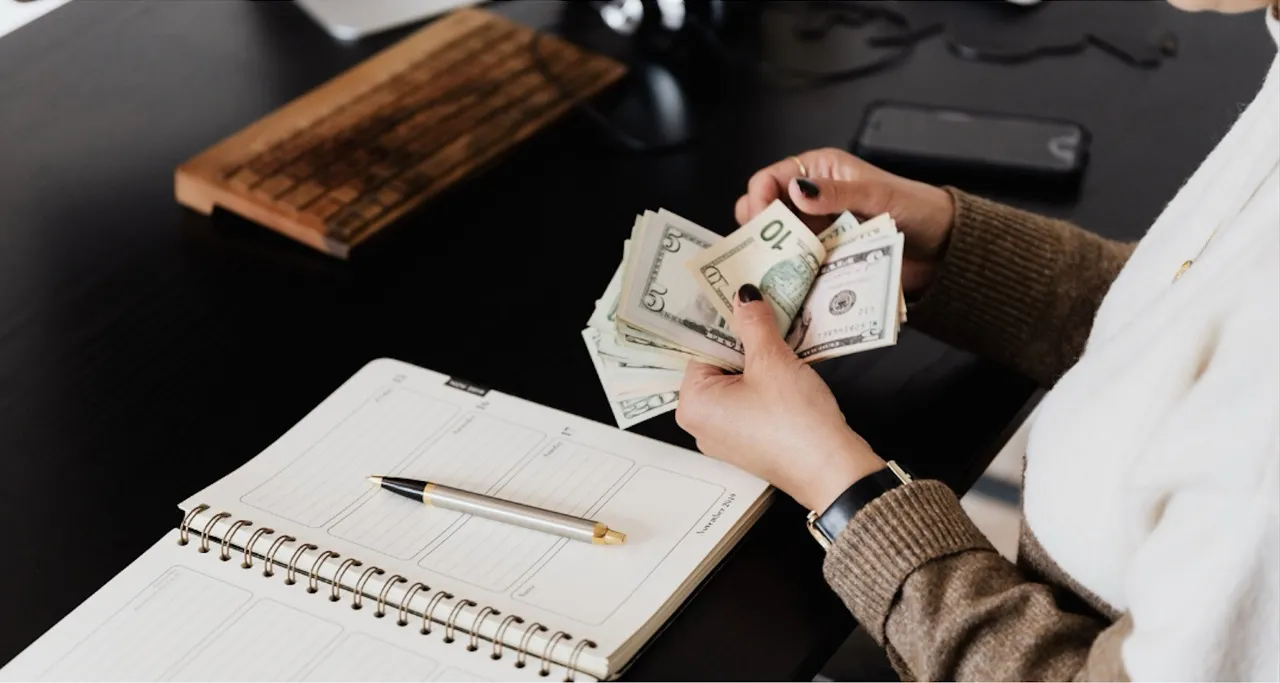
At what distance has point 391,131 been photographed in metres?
1.42

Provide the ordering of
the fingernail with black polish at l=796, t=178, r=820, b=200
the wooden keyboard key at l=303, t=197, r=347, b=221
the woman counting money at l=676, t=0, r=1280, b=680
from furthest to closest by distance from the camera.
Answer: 1. the wooden keyboard key at l=303, t=197, r=347, b=221
2. the fingernail with black polish at l=796, t=178, r=820, b=200
3. the woman counting money at l=676, t=0, r=1280, b=680

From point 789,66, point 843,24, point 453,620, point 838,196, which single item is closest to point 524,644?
point 453,620

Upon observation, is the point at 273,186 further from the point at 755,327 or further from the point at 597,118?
the point at 755,327

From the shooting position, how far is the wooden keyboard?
4.28 ft

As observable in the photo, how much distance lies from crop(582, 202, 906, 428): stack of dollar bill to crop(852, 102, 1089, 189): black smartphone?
310 millimetres

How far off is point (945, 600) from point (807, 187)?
40cm

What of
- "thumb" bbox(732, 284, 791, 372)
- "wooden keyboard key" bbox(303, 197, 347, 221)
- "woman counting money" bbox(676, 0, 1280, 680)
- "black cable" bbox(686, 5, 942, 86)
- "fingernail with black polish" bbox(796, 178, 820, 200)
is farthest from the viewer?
"black cable" bbox(686, 5, 942, 86)

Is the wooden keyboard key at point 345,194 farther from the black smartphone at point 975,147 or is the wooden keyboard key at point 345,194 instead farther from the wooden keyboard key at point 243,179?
the black smartphone at point 975,147

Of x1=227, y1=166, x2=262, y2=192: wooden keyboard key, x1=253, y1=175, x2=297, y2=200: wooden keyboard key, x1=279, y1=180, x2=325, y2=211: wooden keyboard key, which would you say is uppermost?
x1=227, y1=166, x2=262, y2=192: wooden keyboard key

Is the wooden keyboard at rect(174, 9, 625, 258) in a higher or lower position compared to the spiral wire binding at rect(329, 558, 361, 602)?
higher

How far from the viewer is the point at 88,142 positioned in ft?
4.72

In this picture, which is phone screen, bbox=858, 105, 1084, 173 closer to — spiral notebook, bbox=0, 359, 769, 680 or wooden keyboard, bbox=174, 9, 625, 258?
wooden keyboard, bbox=174, 9, 625, 258

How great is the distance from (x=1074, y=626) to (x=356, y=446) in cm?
54

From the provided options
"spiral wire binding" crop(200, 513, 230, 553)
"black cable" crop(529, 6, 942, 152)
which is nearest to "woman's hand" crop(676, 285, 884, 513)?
"spiral wire binding" crop(200, 513, 230, 553)
